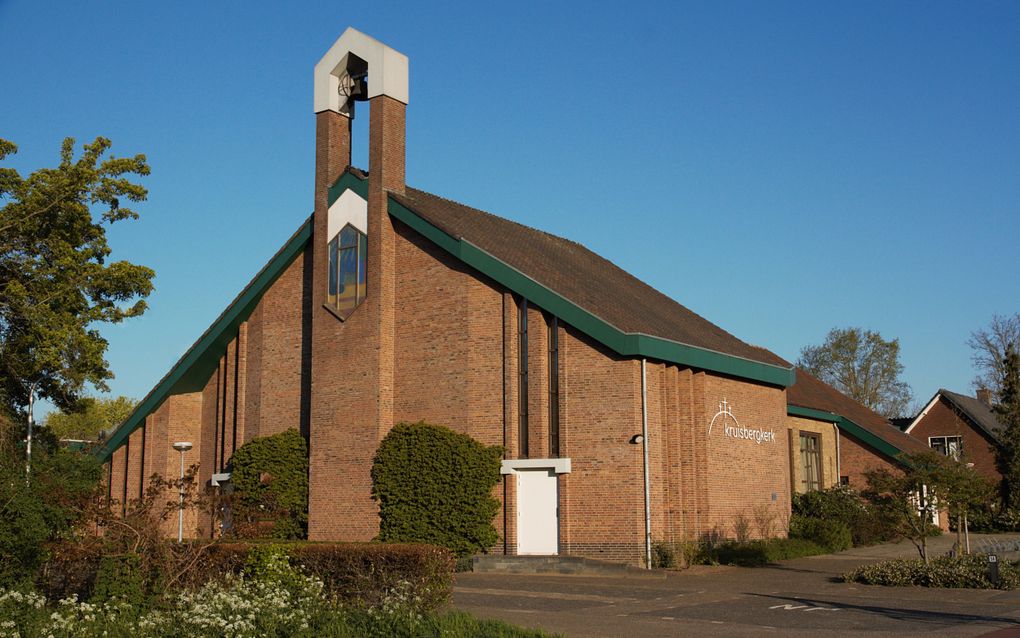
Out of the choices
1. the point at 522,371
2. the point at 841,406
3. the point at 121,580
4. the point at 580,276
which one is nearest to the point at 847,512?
the point at 841,406

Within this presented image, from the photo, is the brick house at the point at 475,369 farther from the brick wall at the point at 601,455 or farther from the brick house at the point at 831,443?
the brick house at the point at 831,443

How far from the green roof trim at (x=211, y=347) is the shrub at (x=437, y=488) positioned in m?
6.99

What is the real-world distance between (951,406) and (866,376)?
18079mm

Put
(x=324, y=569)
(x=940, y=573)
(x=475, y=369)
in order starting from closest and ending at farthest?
(x=324, y=569) < (x=940, y=573) < (x=475, y=369)

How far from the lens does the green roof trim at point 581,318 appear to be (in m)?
24.0

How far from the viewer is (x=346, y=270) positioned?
28.5 metres

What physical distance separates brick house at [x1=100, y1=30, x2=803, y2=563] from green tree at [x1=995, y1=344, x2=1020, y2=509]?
1862cm

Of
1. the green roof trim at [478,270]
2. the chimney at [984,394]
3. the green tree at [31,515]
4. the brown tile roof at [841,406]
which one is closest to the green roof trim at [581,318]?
the green roof trim at [478,270]

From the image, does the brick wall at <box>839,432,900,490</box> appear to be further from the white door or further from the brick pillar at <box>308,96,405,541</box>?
the brick pillar at <box>308,96,405,541</box>

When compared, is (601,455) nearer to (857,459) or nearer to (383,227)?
(383,227)

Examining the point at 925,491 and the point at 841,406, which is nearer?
the point at 925,491

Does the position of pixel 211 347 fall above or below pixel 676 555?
above

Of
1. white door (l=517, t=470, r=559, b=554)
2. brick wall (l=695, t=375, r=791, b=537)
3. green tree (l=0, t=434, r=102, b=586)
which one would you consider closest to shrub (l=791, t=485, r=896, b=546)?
brick wall (l=695, t=375, r=791, b=537)

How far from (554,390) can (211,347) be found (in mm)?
12294
